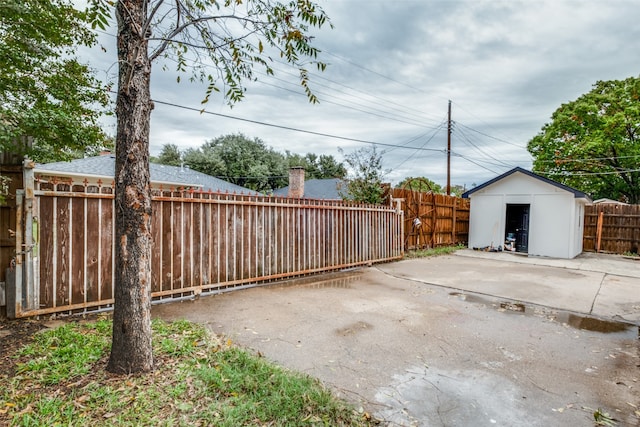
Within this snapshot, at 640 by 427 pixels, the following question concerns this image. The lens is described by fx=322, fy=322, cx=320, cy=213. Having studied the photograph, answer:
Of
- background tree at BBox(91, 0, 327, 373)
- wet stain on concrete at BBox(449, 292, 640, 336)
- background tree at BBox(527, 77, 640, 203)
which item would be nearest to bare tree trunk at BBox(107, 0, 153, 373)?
background tree at BBox(91, 0, 327, 373)

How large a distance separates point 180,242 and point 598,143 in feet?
71.2

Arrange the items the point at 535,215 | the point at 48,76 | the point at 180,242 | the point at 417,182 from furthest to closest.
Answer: the point at 417,182 < the point at 535,215 < the point at 48,76 < the point at 180,242

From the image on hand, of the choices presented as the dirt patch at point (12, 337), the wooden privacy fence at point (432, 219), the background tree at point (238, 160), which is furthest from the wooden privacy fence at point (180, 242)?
the background tree at point (238, 160)

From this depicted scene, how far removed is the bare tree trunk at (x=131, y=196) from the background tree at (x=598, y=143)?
73.1ft

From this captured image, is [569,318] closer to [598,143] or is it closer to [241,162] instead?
[598,143]

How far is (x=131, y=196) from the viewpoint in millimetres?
2393

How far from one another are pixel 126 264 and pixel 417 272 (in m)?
6.56

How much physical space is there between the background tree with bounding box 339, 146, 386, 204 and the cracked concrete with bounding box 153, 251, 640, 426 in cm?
353

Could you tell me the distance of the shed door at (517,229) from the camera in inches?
486

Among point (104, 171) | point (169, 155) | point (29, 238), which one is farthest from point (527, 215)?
point (169, 155)

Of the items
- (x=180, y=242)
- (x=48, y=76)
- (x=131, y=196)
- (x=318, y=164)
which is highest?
(x=318, y=164)

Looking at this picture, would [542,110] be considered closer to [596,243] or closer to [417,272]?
[596,243]

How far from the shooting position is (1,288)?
3441 millimetres

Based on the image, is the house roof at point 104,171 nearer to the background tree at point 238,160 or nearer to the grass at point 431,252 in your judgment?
the grass at point 431,252
